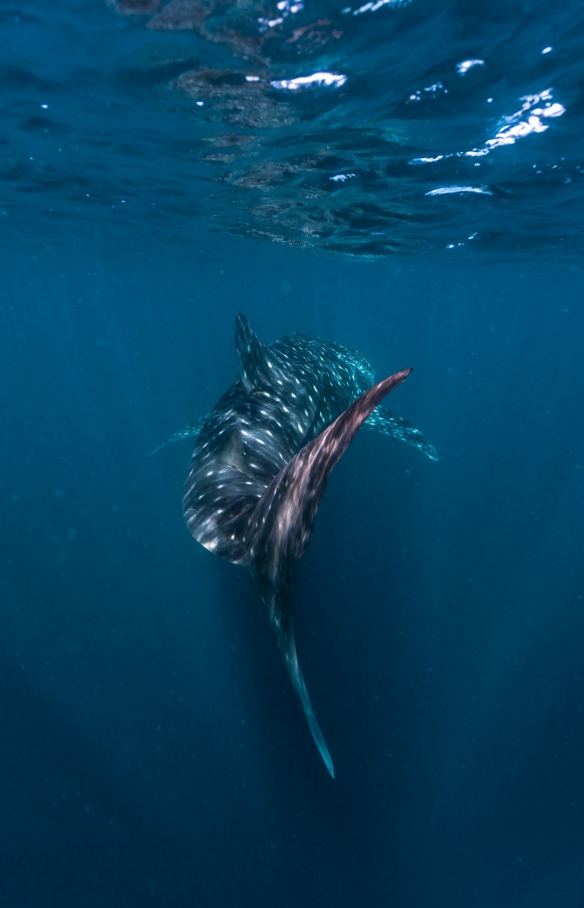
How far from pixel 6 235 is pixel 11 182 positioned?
40.7 ft

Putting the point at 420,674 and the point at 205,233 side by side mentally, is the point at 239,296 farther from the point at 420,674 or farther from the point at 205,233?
the point at 420,674

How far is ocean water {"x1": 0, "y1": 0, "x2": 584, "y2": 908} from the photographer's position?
7.00 m

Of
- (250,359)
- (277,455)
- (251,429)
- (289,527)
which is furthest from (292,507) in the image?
(250,359)

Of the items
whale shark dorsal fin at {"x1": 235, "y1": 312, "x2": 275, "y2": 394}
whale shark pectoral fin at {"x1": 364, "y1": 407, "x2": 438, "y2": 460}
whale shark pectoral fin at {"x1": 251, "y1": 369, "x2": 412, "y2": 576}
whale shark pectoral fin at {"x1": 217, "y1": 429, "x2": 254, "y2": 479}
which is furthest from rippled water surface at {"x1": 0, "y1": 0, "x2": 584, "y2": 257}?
whale shark pectoral fin at {"x1": 251, "y1": 369, "x2": 412, "y2": 576}

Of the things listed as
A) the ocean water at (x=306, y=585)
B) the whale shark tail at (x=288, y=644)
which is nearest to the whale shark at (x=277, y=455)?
the whale shark tail at (x=288, y=644)

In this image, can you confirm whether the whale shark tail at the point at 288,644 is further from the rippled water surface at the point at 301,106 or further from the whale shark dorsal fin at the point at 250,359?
the rippled water surface at the point at 301,106

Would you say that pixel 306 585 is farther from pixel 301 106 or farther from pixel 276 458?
pixel 301 106

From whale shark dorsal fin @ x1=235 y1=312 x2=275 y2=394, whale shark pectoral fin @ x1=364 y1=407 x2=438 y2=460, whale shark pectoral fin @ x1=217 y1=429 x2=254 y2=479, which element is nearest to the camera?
whale shark pectoral fin @ x1=217 y1=429 x2=254 y2=479

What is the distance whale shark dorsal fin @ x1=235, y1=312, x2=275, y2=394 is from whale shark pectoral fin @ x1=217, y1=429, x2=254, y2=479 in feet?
5.66

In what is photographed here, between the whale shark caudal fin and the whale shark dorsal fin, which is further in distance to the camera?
the whale shark dorsal fin

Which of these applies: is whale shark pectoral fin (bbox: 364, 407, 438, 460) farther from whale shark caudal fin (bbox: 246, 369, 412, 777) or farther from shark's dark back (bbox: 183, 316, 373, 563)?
whale shark caudal fin (bbox: 246, 369, 412, 777)

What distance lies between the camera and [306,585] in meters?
11.5

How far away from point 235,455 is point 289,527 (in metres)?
3.00

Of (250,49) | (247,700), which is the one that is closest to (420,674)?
(247,700)
